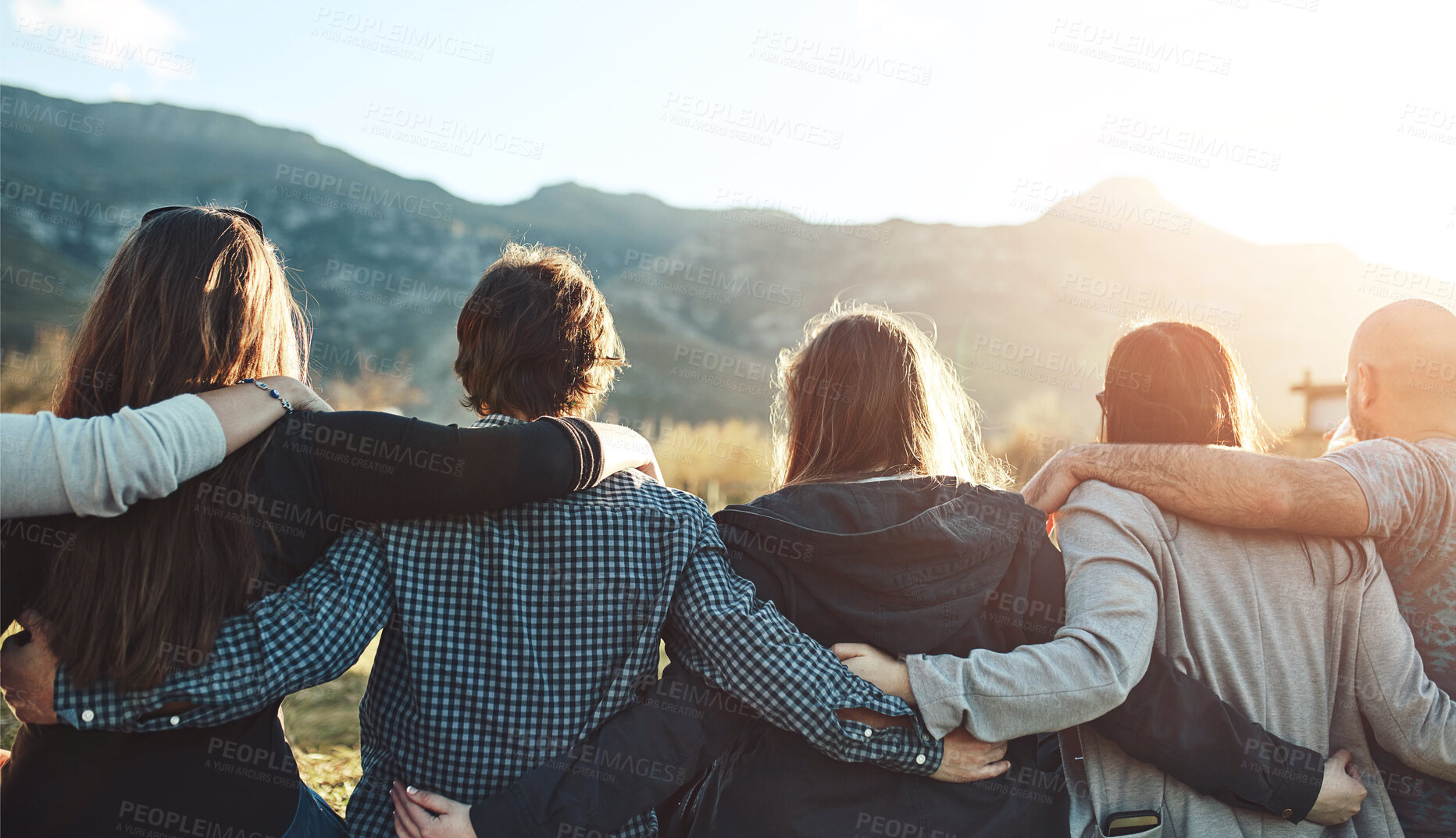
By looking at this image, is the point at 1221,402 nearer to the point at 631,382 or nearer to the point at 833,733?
the point at 833,733

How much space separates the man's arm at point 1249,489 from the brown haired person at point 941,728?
34cm

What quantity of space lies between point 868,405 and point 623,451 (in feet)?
2.31

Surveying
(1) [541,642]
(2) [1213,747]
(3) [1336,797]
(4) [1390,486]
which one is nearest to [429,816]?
(1) [541,642]

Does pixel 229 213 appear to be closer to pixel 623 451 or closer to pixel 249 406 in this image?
pixel 249 406

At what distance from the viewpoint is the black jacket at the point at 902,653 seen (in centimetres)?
208

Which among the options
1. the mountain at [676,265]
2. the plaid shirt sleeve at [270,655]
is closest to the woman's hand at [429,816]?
the plaid shirt sleeve at [270,655]

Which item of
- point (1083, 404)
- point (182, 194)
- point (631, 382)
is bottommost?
point (631, 382)

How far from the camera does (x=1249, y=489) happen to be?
7.29 ft

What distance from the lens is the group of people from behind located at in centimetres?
172

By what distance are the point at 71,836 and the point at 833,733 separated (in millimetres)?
1603

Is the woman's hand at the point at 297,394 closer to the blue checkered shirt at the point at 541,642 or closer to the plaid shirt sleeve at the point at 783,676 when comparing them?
the blue checkered shirt at the point at 541,642

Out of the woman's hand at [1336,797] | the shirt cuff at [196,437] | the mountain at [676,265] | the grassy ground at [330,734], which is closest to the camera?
the shirt cuff at [196,437]

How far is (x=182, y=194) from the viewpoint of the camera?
5181cm

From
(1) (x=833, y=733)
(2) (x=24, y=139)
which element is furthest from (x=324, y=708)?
(2) (x=24, y=139)
